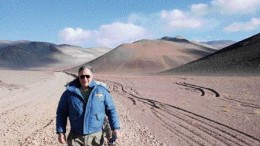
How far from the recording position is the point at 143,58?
11631 cm

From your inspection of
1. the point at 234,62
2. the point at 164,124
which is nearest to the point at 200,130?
the point at 164,124

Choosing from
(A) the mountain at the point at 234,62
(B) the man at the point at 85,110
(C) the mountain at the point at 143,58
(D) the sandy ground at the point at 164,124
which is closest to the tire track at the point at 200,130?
(D) the sandy ground at the point at 164,124

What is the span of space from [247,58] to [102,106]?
218 ft

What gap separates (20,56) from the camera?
619 feet

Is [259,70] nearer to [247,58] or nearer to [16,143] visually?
[247,58]

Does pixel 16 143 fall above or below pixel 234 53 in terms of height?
below

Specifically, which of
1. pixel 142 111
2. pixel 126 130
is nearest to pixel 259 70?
pixel 142 111

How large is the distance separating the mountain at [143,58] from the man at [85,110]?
95.7m

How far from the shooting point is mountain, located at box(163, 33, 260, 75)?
63566 mm

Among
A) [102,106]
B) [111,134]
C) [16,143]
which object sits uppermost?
[102,106]

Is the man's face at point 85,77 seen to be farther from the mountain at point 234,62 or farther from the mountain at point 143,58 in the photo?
the mountain at point 143,58

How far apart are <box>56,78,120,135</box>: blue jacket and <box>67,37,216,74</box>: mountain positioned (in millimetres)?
95683

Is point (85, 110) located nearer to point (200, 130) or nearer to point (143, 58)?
point (200, 130)

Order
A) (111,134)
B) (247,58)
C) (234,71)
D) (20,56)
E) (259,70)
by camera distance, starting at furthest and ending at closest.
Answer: (20,56), (247,58), (234,71), (259,70), (111,134)
